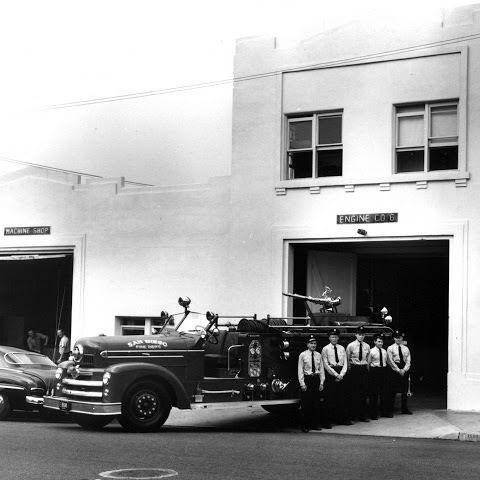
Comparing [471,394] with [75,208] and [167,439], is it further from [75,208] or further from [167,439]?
[75,208]

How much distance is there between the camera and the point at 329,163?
68.2 feet

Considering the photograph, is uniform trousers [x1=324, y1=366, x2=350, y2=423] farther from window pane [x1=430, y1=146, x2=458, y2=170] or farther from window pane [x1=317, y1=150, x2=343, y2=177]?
window pane [x1=317, y1=150, x2=343, y2=177]

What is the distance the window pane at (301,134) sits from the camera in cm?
2103

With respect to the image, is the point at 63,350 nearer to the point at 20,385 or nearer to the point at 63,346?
the point at 63,346

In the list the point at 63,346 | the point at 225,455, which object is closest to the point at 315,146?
the point at 63,346

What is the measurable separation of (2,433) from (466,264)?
973 centimetres

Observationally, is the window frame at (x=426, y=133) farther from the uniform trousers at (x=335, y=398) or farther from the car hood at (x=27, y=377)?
the car hood at (x=27, y=377)

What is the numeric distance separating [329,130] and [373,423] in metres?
6.90

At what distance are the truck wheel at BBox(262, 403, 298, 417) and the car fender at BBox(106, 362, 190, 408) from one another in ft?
9.32

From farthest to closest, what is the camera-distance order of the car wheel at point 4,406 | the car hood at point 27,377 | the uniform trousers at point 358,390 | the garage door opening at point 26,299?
the garage door opening at point 26,299 < the uniform trousers at point 358,390 < the car hood at point 27,377 < the car wheel at point 4,406

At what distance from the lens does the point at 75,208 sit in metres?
24.4

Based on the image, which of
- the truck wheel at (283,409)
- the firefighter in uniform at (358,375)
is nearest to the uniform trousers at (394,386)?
the firefighter in uniform at (358,375)

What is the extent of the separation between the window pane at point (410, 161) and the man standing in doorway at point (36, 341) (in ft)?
42.0

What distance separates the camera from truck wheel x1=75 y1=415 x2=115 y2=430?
51.6ft
